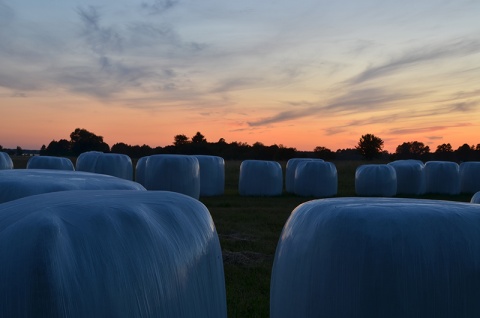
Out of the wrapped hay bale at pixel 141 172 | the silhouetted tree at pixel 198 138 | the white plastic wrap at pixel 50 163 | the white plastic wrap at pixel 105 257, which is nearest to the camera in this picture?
the white plastic wrap at pixel 105 257

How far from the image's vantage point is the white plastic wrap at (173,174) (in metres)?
14.9

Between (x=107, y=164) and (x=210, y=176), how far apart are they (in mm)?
3647

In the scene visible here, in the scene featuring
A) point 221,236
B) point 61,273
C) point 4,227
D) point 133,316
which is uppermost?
point 4,227

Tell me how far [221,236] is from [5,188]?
5.25 m

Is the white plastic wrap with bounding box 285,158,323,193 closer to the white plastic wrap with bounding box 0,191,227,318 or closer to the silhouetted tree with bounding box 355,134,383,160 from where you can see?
the white plastic wrap with bounding box 0,191,227,318

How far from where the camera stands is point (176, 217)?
2.81 metres

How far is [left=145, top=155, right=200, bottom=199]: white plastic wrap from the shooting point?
14922 millimetres

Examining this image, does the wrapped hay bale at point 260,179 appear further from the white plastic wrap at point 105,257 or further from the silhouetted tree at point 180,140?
the silhouetted tree at point 180,140

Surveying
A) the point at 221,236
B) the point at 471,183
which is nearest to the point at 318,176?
the point at 471,183

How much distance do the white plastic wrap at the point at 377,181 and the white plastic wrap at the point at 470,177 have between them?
4.33m

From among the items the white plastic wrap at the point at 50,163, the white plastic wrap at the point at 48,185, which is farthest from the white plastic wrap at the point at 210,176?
the white plastic wrap at the point at 48,185

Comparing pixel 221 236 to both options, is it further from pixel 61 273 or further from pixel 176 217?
pixel 61 273

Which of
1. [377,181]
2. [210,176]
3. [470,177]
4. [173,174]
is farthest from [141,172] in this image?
[470,177]

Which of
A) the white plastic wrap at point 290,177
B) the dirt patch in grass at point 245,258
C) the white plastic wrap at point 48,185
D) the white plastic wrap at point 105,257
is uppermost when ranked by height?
the white plastic wrap at point 48,185
